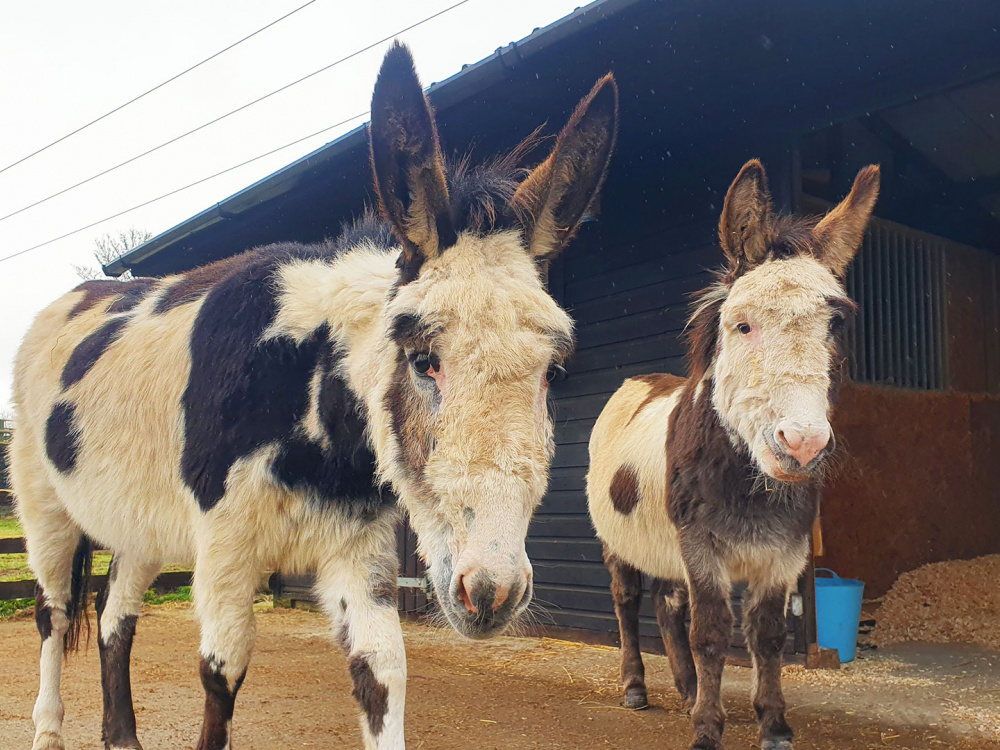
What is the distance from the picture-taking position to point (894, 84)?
504 centimetres

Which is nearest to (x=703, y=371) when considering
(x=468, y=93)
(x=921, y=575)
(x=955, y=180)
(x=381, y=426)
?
(x=381, y=426)

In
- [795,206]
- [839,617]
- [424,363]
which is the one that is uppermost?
[795,206]

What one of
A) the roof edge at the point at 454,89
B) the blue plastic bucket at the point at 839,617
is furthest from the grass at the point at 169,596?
the blue plastic bucket at the point at 839,617

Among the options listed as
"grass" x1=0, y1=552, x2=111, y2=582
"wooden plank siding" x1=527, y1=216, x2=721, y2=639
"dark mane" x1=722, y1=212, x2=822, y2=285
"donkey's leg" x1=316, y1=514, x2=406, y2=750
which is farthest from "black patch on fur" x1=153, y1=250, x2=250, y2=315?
"grass" x1=0, y1=552, x2=111, y2=582

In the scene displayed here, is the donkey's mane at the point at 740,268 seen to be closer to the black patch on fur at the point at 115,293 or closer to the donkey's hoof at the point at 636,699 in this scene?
the donkey's hoof at the point at 636,699

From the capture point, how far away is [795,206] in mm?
5375

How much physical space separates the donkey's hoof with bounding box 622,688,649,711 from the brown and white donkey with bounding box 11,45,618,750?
97.0 inches

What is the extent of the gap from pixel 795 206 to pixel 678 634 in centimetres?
289

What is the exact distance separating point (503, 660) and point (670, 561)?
2416mm

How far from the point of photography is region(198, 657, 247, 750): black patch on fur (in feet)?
7.88

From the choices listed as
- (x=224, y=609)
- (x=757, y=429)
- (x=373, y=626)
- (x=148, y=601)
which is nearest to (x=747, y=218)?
(x=757, y=429)

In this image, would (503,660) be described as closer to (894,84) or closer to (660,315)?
(660,315)

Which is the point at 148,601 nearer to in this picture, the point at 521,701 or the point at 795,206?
the point at 521,701

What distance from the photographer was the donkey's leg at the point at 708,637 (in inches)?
126
